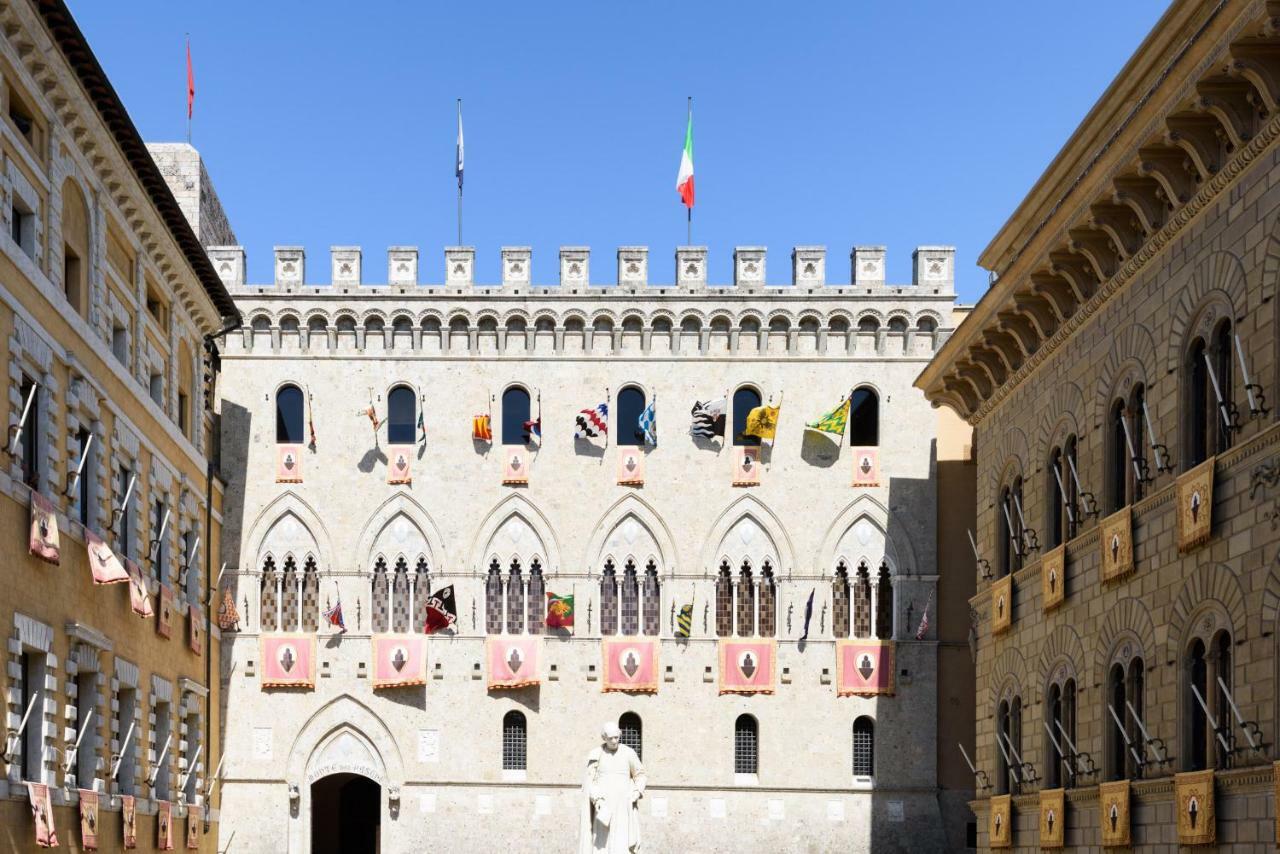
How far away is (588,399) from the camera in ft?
137

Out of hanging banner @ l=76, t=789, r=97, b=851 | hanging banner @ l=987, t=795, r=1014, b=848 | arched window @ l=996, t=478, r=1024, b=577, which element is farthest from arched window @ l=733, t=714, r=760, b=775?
hanging banner @ l=76, t=789, r=97, b=851

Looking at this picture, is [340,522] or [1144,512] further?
[340,522]

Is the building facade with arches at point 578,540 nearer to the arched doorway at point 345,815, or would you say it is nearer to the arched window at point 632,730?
the arched window at point 632,730

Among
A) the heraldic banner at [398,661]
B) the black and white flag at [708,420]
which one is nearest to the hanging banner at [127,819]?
the heraldic banner at [398,661]

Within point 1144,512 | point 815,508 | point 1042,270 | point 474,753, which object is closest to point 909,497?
point 815,508

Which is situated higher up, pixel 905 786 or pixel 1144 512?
pixel 1144 512

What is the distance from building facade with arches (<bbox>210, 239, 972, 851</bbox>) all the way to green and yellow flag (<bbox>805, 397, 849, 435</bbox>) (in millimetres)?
457

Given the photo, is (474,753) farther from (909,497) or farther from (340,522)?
(909,497)

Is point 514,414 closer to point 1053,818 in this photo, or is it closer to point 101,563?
point 101,563

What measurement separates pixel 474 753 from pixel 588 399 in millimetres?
8358

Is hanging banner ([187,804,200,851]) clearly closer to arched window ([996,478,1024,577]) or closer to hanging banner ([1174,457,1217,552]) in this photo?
arched window ([996,478,1024,577])

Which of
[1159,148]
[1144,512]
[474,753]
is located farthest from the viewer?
[474,753]

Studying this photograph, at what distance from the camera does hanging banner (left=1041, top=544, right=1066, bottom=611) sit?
2680cm

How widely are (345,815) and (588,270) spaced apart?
1465 centimetres
